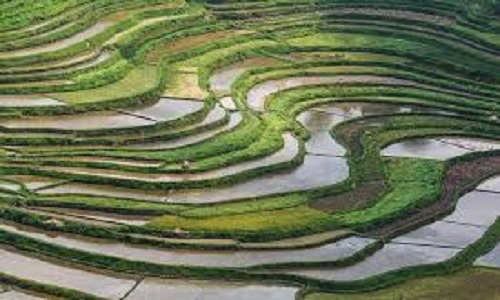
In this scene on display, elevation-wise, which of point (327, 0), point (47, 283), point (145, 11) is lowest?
point (47, 283)

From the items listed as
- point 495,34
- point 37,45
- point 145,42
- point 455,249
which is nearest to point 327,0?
point 495,34

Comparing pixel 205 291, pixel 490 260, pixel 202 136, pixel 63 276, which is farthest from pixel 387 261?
pixel 202 136

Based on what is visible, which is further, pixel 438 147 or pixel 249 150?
pixel 438 147

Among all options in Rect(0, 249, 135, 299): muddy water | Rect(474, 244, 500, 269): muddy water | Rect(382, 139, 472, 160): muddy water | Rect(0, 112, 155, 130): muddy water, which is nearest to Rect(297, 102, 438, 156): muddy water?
Rect(382, 139, 472, 160): muddy water

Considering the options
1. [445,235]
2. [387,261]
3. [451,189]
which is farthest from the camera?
[451,189]

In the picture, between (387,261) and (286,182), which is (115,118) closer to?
(286,182)

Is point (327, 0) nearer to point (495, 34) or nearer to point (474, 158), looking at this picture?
point (495, 34)

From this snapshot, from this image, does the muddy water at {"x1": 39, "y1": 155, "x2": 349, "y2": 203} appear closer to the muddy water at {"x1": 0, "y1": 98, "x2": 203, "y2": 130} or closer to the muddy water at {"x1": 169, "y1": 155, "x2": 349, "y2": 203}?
the muddy water at {"x1": 169, "y1": 155, "x2": 349, "y2": 203}
